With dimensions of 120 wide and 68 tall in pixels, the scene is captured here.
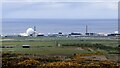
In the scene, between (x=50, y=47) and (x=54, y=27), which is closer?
(x=50, y=47)

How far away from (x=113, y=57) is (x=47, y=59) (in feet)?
8.45

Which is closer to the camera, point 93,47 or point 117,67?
point 117,67

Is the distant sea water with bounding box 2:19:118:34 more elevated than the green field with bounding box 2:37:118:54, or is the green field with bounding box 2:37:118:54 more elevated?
the distant sea water with bounding box 2:19:118:34

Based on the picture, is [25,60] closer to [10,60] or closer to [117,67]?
[10,60]

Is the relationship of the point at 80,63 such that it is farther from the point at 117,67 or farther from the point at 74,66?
the point at 117,67

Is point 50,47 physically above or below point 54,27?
below

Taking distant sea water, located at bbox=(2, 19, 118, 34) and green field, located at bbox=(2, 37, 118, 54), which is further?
distant sea water, located at bbox=(2, 19, 118, 34)

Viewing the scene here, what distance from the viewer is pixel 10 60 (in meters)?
9.55

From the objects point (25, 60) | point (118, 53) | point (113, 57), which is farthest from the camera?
point (118, 53)

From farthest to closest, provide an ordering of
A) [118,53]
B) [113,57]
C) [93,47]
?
[93,47] → [118,53] → [113,57]

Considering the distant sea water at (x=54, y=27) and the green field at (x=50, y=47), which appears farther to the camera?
the distant sea water at (x=54, y=27)

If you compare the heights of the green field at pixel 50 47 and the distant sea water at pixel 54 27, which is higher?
the distant sea water at pixel 54 27

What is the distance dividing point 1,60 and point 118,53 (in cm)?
488

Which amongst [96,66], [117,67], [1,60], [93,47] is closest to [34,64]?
[1,60]
